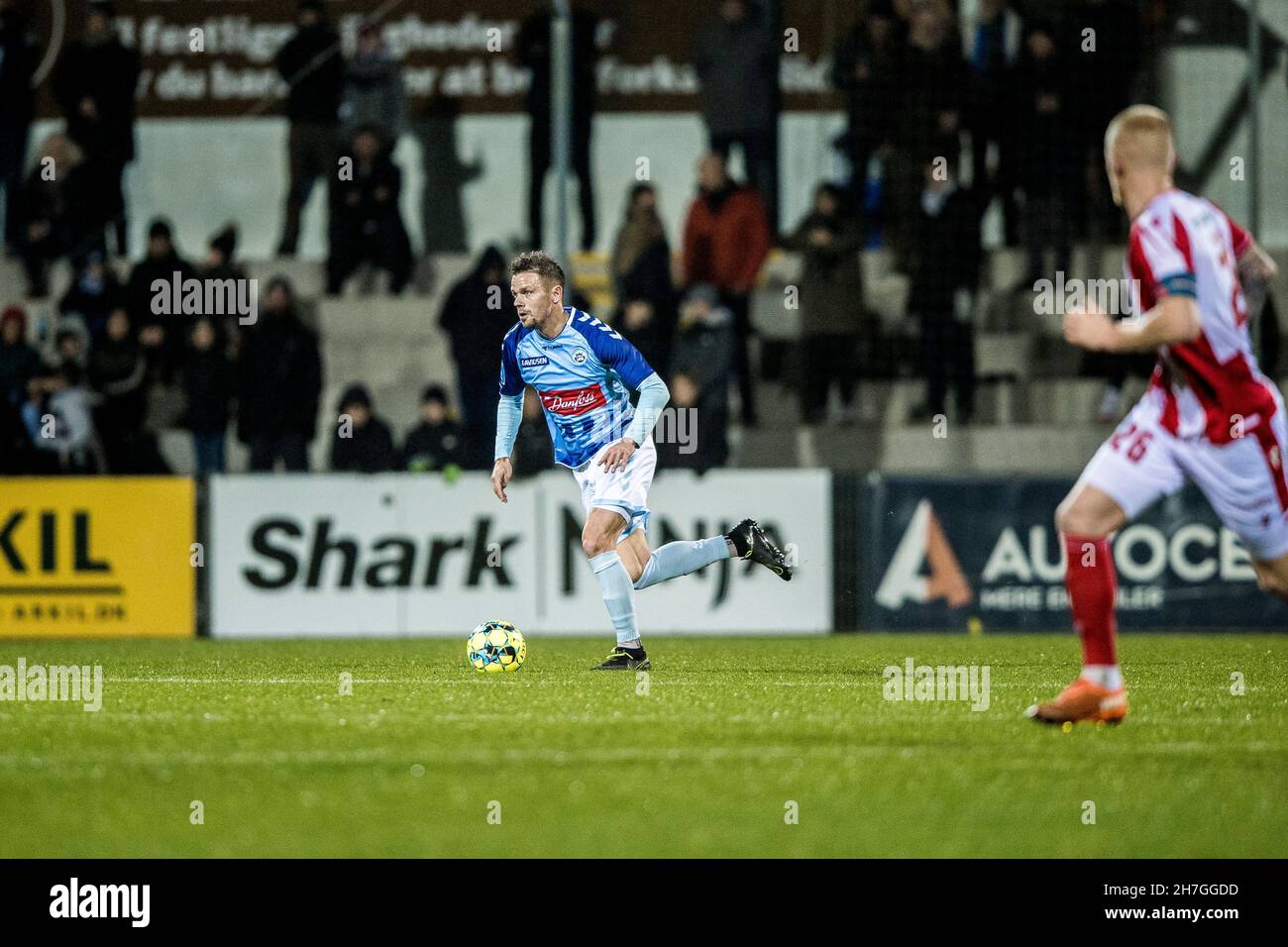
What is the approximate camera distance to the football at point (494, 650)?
10.8m

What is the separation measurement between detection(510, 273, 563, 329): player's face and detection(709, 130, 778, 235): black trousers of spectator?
7.51 m

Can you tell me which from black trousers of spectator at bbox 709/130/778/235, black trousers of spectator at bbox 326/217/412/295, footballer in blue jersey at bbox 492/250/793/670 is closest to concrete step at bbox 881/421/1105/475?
black trousers of spectator at bbox 709/130/778/235

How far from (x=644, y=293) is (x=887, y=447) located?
2686 mm

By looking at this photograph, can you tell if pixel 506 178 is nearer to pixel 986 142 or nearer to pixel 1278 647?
pixel 986 142

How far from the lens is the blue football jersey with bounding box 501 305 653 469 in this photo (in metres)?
10.4

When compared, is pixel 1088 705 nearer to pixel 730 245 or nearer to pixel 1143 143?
pixel 1143 143

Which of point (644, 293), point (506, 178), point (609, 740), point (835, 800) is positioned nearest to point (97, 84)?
point (506, 178)

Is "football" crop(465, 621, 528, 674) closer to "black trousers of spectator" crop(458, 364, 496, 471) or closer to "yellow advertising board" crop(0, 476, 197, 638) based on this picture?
"black trousers of spectator" crop(458, 364, 496, 471)

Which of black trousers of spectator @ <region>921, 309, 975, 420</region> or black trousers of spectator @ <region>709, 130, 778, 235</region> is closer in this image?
black trousers of spectator @ <region>921, 309, 975, 420</region>

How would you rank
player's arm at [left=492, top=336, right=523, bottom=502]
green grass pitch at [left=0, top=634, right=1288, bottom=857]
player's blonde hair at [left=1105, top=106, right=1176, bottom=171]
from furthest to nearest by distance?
player's arm at [left=492, top=336, right=523, bottom=502] < player's blonde hair at [left=1105, top=106, right=1176, bottom=171] < green grass pitch at [left=0, top=634, right=1288, bottom=857]

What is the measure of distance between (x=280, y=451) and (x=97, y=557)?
1814mm

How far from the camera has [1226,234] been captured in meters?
7.14

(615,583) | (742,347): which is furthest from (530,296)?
(742,347)

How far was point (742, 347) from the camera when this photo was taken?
16891 mm
